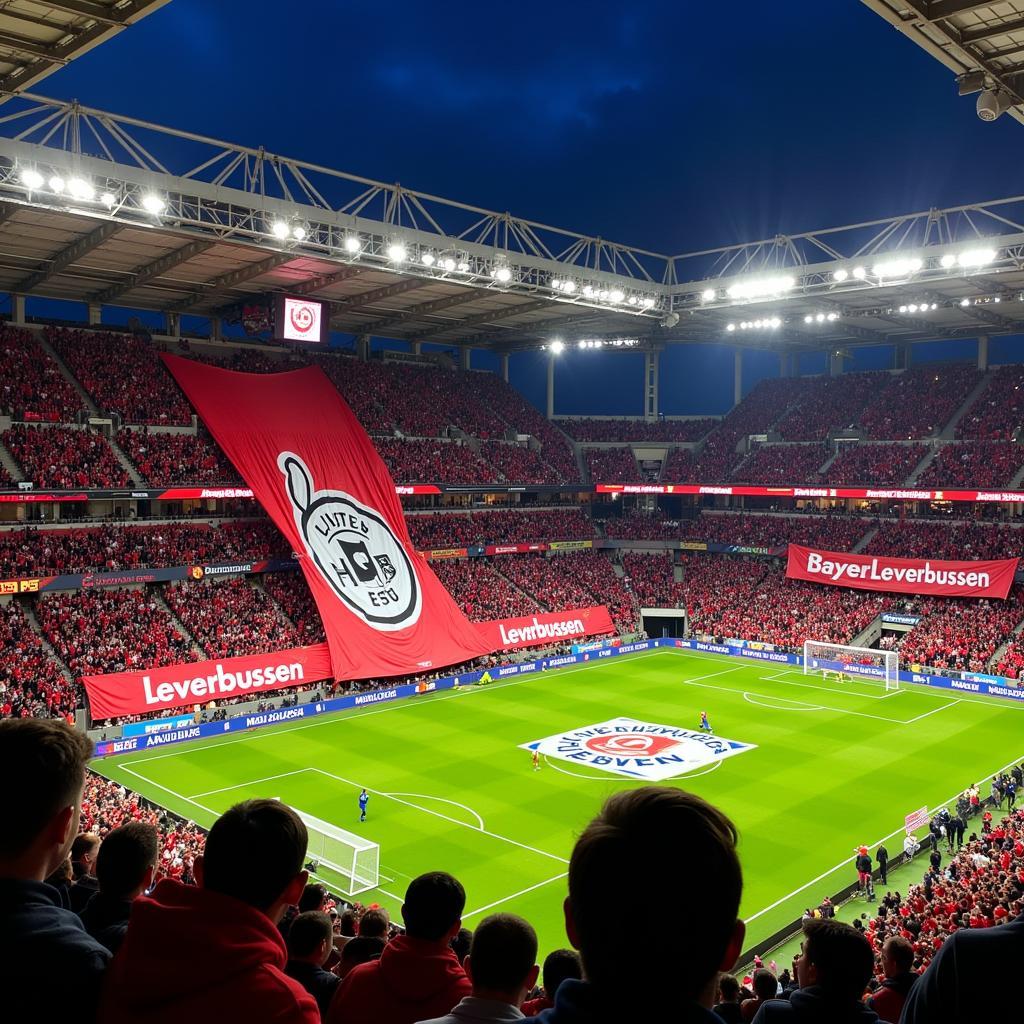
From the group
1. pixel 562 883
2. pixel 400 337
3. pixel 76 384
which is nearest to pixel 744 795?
pixel 562 883

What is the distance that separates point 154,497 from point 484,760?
22382 mm

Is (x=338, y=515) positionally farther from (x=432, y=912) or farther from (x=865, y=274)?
(x=432, y=912)

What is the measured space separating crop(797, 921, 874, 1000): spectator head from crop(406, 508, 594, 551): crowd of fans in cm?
5315

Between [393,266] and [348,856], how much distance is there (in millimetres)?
28746

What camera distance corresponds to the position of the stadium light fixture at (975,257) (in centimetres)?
4112

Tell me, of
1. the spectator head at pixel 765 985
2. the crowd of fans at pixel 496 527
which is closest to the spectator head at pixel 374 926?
the spectator head at pixel 765 985

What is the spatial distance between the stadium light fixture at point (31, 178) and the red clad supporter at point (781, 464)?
49424 millimetres

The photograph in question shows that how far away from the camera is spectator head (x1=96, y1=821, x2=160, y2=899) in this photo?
4137 millimetres

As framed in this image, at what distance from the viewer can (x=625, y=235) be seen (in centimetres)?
8450

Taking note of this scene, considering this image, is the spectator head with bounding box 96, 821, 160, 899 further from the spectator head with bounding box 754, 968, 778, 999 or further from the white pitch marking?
the white pitch marking

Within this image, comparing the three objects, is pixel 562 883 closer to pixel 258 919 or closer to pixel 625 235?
pixel 258 919

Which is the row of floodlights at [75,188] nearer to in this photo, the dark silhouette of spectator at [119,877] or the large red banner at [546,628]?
the large red banner at [546,628]

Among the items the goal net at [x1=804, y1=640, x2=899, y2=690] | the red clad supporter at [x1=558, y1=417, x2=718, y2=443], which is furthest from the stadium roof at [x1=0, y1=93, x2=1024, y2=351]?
the goal net at [x1=804, y1=640, x2=899, y2=690]

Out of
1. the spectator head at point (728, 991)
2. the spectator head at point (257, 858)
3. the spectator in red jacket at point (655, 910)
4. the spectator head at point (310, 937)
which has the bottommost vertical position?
the spectator head at point (728, 991)
